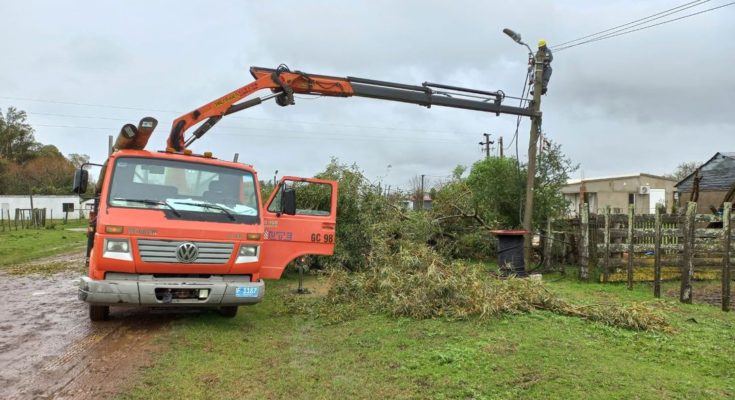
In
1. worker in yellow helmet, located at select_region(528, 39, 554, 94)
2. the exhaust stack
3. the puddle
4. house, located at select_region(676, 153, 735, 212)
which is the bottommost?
the puddle

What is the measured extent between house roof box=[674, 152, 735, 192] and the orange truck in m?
24.1

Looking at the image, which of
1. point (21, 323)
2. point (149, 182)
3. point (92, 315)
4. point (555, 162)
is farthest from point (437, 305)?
point (555, 162)

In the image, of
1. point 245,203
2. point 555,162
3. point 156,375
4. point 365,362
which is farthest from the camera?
point 555,162

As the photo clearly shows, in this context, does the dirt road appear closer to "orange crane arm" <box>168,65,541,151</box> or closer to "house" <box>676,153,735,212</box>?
"orange crane arm" <box>168,65,541,151</box>

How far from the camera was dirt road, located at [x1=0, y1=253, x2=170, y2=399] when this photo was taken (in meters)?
4.97

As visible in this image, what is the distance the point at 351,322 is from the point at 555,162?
9147mm

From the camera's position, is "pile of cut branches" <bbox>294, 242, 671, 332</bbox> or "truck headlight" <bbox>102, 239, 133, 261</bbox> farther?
"pile of cut branches" <bbox>294, 242, 671, 332</bbox>

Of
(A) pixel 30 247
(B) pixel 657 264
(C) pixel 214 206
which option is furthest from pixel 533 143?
(A) pixel 30 247

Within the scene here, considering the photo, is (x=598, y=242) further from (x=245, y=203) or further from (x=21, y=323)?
(x=21, y=323)

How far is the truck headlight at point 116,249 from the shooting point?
21.2 ft

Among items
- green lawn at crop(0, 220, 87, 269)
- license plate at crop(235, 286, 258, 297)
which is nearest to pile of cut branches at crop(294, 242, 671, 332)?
license plate at crop(235, 286, 258, 297)

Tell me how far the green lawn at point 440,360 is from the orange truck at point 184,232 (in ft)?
2.25

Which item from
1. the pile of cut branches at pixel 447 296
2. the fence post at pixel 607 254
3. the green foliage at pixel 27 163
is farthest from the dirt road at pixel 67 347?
the green foliage at pixel 27 163

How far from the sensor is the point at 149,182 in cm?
723
